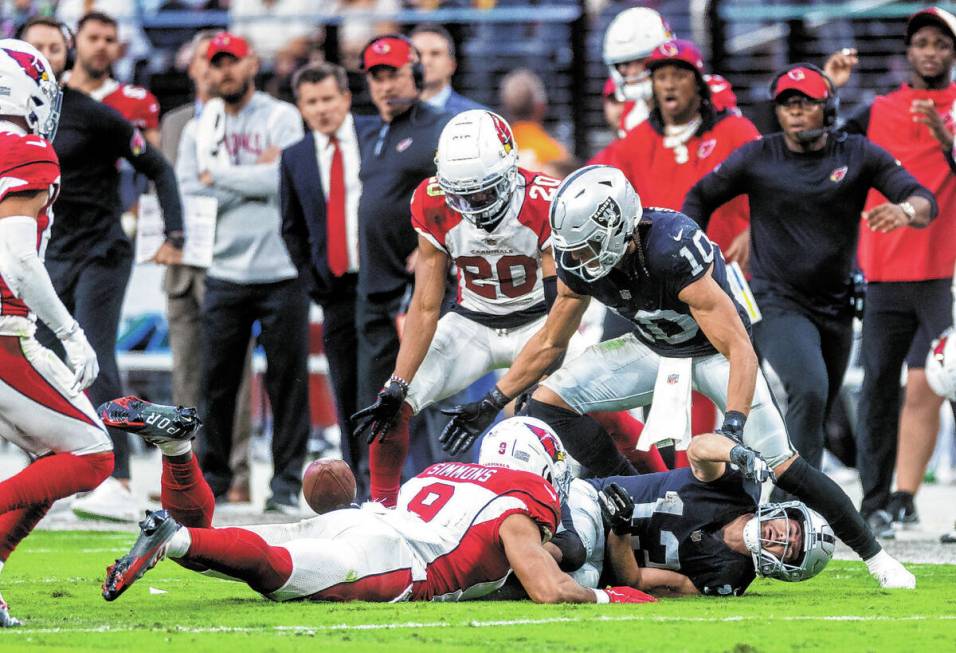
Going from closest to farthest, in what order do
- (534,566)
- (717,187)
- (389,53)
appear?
(534,566) < (717,187) < (389,53)

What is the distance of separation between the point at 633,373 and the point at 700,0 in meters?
7.96

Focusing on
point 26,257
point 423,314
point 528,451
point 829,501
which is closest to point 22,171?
point 26,257

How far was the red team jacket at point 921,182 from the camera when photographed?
789 cm

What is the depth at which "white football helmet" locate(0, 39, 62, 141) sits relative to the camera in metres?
5.35

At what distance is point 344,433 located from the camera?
8.33 meters

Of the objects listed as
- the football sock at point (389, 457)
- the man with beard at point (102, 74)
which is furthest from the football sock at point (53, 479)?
the man with beard at point (102, 74)

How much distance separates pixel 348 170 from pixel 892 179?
2886mm

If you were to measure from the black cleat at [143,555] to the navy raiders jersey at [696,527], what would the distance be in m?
1.73

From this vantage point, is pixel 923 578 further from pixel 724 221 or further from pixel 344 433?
pixel 344 433

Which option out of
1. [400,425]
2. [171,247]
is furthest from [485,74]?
[400,425]

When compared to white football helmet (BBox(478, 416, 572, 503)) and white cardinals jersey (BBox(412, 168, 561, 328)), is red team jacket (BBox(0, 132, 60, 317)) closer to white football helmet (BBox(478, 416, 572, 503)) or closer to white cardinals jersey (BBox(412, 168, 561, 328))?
white football helmet (BBox(478, 416, 572, 503))

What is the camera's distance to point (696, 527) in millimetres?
5613

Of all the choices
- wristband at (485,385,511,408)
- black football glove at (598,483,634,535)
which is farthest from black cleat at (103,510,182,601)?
wristband at (485,385,511,408)

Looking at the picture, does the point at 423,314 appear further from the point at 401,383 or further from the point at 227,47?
the point at 227,47
